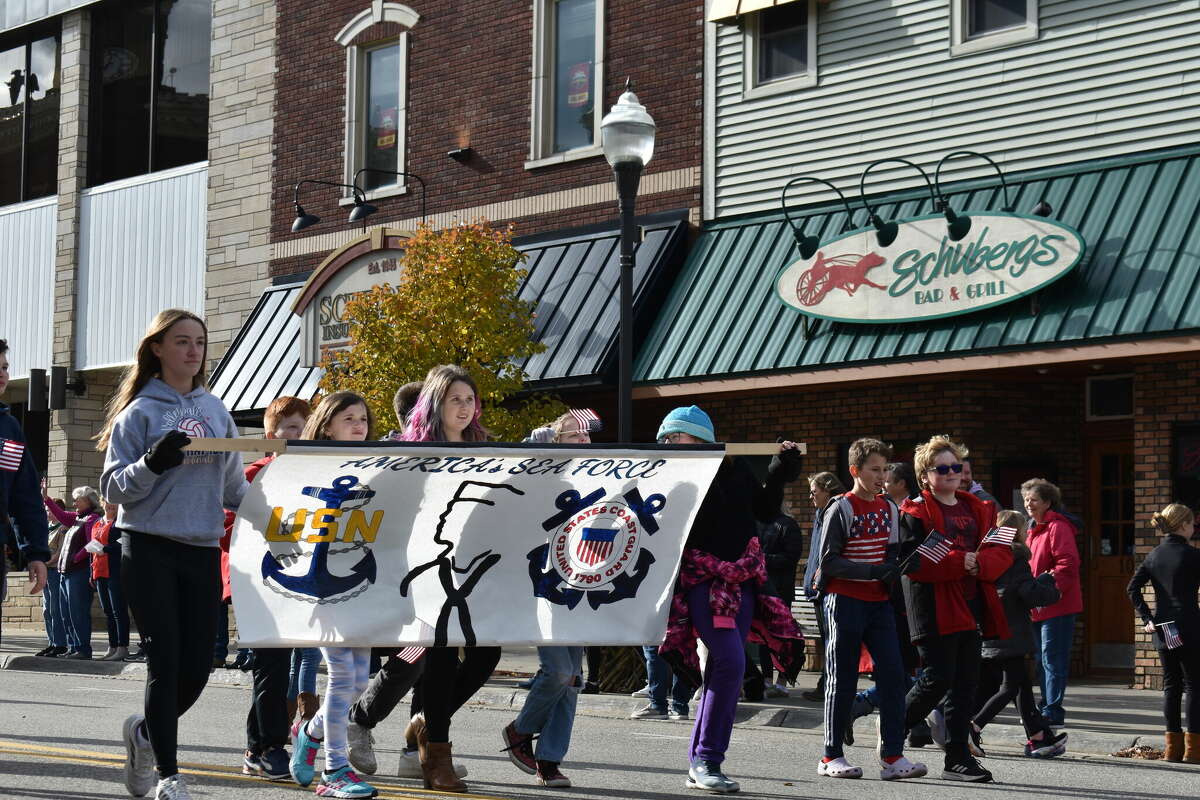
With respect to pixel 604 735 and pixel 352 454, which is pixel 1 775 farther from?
pixel 604 735

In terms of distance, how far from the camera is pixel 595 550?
8.05 meters

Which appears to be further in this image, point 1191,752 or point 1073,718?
point 1073,718

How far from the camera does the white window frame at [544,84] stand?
65.4 feet

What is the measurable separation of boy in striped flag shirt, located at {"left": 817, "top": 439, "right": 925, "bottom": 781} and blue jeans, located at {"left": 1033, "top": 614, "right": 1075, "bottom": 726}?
315cm

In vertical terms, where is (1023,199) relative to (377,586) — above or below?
above

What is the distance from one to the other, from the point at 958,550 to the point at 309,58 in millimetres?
15946

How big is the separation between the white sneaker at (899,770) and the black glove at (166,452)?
4240mm

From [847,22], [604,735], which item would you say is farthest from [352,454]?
[847,22]

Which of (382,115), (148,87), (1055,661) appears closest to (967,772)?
(1055,661)

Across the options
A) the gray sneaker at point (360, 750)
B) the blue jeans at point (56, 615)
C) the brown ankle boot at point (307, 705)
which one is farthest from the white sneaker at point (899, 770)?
the blue jeans at point (56, 615)

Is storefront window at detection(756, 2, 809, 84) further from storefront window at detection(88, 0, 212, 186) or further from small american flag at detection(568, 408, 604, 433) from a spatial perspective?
storefront window at detection(88, 0, 212, 186)

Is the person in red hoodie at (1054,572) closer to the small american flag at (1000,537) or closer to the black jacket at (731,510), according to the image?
the small american flag at (1000,537)

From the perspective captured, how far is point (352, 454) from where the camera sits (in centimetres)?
761

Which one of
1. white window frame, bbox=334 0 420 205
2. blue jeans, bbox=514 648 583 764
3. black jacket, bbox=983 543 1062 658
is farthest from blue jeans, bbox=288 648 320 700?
white window frame, bbox=334 0 420 205
